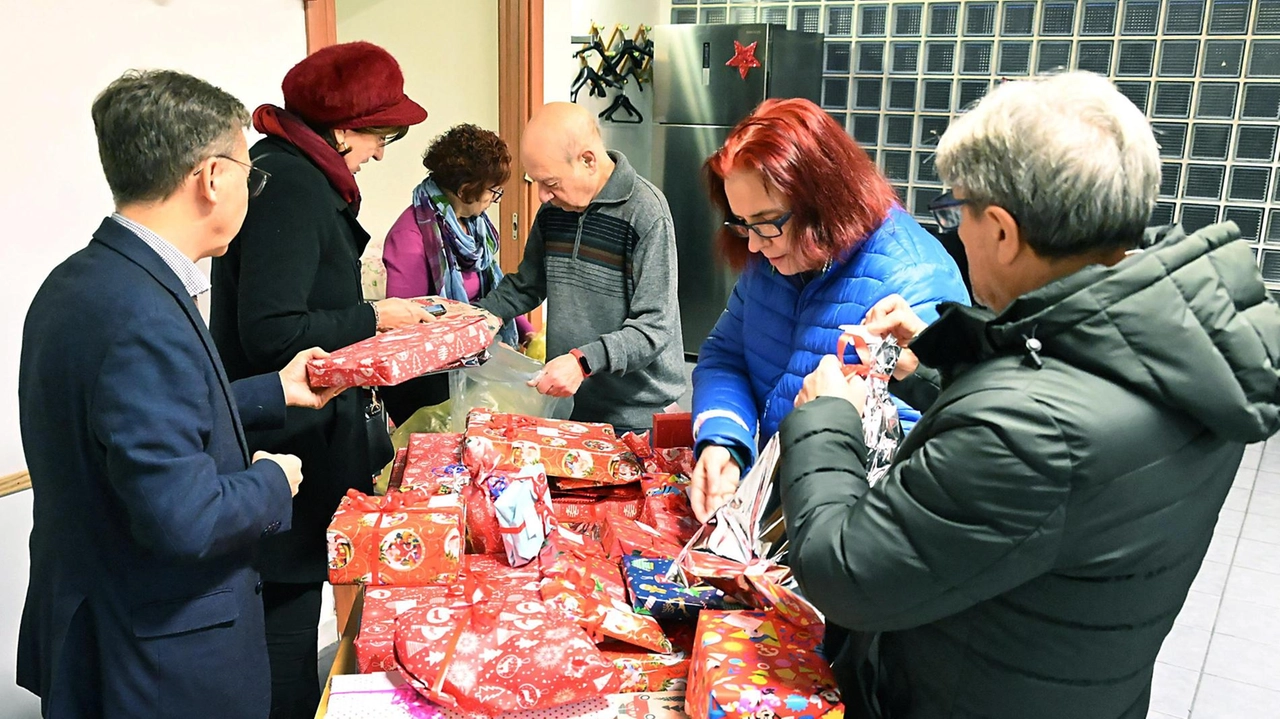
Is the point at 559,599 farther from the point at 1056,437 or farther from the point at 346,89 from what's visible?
the point at 346,89

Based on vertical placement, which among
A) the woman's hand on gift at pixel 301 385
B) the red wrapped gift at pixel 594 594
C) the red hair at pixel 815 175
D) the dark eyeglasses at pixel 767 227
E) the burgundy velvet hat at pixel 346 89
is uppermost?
the burgundy velvet hat at pixel 346 89

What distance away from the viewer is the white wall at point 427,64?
4227 millimetres

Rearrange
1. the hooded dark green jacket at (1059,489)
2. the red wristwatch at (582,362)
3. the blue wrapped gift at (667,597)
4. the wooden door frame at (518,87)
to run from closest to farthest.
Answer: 1. the hooded dark green jacket at (1059,489)
2. the blue wrapped gift at (667,597)
3. the red wristwatch at (582,362)
4. the wooden door frame at (518,87)

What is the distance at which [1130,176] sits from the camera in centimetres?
96

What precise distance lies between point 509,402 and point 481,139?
36.0 inches

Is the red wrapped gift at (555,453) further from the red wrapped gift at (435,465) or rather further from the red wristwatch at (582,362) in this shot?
the red wristwatch at (582,362)

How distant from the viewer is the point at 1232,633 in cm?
335

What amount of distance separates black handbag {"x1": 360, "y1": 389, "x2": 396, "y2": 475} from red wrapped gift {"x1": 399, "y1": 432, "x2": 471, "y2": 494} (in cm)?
16

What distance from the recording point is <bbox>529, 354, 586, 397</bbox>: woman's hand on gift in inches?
87.2

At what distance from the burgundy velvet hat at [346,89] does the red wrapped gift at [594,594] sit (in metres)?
1.03

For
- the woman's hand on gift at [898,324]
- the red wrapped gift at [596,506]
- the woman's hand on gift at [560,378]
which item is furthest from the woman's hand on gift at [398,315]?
the woman's hand on gift at [898,324]

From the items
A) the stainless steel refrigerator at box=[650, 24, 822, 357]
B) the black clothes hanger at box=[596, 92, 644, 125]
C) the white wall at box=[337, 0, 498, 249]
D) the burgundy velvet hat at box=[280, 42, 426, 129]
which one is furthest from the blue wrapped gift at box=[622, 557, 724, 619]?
the black clothes hanger at box=[596, 92, 644, 125]

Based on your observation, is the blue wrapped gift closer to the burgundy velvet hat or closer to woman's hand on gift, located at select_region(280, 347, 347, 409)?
woman's hand on gift, located at select_region(280, 347, 347, 409)

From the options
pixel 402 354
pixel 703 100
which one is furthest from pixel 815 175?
pixel 703 100
